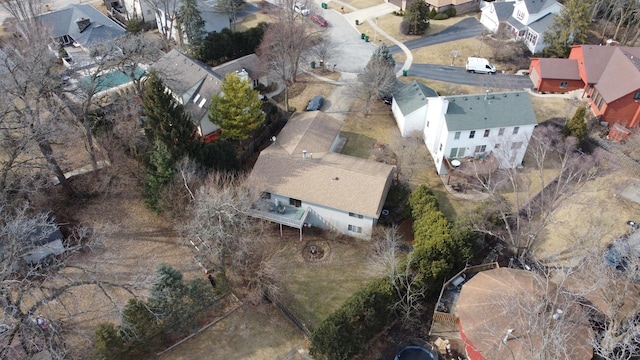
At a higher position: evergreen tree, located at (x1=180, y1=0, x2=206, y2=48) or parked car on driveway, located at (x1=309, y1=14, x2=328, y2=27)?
evergreen tree, located at (x1=180, y1=0, x2=206, y2=48)

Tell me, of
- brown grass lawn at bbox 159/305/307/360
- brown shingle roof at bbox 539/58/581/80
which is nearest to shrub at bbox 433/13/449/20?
brown shingle roof at bbox 539/58/581/80

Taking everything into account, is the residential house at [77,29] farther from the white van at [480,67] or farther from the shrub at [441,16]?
the white van at [480,67]

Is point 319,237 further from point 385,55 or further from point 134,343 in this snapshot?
point 385,55

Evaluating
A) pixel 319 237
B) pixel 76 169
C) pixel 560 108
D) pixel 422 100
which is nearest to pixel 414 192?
pixel 319 237

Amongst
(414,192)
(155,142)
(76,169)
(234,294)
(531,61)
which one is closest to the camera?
(234,294)

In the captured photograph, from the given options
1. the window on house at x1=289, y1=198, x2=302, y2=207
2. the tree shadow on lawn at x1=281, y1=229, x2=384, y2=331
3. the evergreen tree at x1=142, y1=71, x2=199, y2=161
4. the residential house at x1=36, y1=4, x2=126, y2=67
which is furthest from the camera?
the residential house at x1=36, y1=4, x2=126, y2=67

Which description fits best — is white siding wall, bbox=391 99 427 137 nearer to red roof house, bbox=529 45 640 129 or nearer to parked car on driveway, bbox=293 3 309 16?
red roof house, bbox=529 45 640 129

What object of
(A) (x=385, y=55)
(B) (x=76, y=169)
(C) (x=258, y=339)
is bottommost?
(C) (x=258, y=339)
